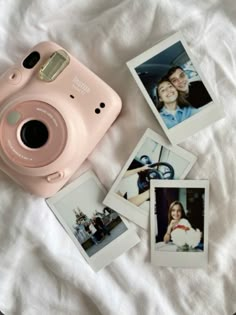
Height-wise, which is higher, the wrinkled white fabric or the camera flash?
the camera flash

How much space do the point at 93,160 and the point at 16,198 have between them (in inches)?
6.2

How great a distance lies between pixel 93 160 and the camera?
1001mm

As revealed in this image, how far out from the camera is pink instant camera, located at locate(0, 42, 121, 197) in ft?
3.04

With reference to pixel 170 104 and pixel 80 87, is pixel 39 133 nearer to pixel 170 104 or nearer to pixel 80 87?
pixel 80 87

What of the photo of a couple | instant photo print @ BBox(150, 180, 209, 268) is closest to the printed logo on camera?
the photo of a couple

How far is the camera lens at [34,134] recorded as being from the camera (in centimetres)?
94

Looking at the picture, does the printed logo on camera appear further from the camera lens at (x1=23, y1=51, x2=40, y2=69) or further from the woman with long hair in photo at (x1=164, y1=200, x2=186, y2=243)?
the woman with long hair in photo at (x1=164, y1=200, x2=186, y2=243)

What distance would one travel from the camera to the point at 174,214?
99 cm

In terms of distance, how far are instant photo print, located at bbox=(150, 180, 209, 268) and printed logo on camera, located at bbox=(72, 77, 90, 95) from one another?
0.20 meters

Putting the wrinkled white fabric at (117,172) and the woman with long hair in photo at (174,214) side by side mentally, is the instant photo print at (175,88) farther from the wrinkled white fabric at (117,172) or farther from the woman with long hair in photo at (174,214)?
the woman with long hair in photo at (174,214)

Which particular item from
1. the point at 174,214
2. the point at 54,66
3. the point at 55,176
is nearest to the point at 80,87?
the point at 54,66

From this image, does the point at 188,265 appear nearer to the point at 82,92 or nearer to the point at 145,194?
the point at 145,194

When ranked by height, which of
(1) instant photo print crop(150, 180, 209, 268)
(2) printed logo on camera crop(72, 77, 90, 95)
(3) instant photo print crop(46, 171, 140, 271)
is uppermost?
(2) printed logo on camera crop(72, 77, 90, 95)

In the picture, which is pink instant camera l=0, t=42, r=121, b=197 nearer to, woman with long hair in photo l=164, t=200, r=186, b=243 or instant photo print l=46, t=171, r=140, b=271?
instant photo print l=46, t=171, r=140, b=271
